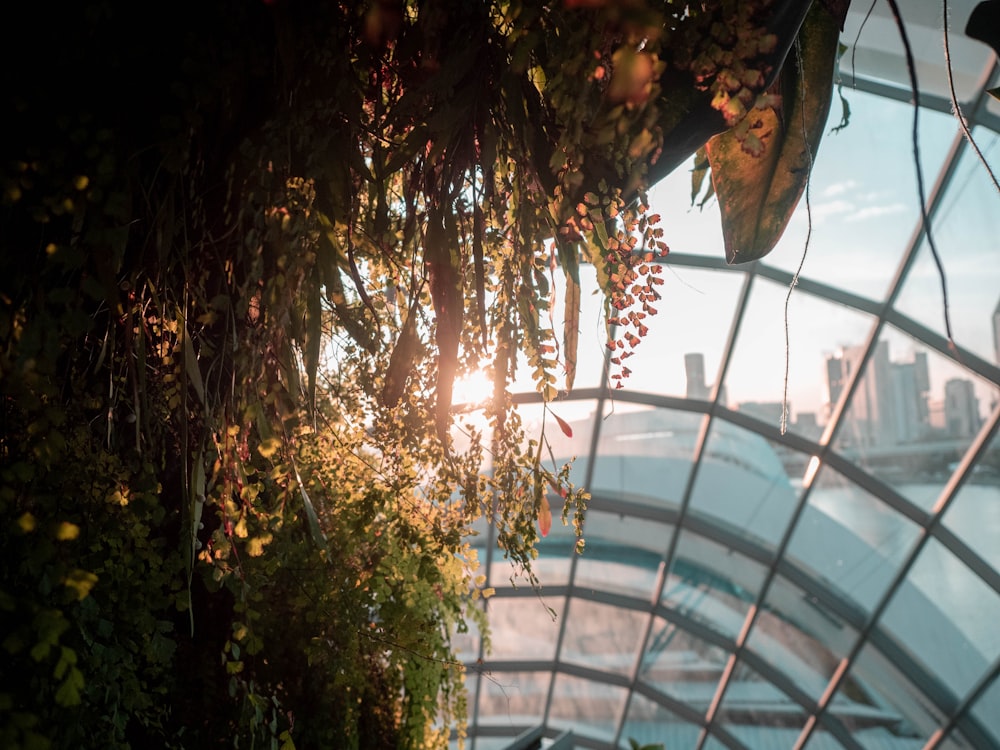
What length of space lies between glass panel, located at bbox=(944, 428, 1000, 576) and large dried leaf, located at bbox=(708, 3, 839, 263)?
15.9 ft

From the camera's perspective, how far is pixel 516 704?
28.6 feet

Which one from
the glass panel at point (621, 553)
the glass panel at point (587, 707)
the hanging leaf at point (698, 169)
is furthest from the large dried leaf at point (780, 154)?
the glass panel at point (587, 707)

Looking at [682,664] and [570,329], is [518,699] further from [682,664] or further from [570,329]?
[570,329]

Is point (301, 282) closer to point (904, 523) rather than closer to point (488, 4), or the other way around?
point (488, 4)

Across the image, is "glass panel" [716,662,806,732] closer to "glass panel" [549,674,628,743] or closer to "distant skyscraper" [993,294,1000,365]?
"glass panel" [549,674,628,743]

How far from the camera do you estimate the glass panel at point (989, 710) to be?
5.68m

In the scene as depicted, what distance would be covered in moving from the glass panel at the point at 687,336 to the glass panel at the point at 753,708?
3.08 metres

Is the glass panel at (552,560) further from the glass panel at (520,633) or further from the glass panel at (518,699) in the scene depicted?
the glass panel at (518,699)

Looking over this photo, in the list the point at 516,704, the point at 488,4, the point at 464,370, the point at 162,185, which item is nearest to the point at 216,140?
the point at 162,185

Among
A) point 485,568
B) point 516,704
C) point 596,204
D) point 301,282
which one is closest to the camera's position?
point 596,204

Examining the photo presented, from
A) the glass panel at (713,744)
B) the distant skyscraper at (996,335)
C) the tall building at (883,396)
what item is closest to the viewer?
the distant skyscraper at (996,335)

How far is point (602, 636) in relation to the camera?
26.2ft

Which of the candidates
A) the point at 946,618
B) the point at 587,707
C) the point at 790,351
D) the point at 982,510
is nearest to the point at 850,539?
the point at 946,618

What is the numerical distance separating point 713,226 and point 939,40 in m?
1.86
